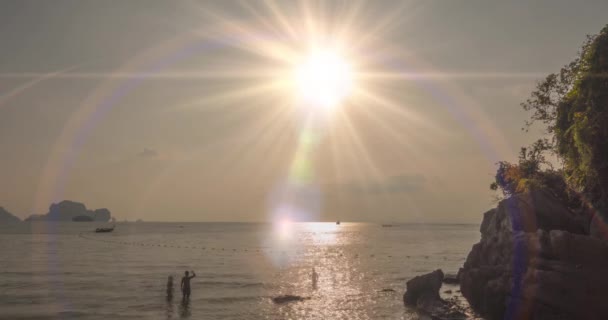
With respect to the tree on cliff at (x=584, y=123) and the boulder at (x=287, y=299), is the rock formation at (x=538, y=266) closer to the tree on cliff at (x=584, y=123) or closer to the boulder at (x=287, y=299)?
the tree on cliff at (x=584, y=123)

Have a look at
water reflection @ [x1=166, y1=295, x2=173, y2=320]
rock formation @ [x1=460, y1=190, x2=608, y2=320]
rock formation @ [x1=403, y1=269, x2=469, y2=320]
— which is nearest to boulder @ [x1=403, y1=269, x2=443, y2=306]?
rock formation @ [x1=403, y1=269, x2=469, y2=320]

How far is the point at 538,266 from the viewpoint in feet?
78.9

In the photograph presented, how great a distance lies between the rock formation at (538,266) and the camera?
2238cm

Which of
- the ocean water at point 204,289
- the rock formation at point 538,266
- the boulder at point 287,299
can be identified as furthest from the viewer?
the boulder at point 287,299

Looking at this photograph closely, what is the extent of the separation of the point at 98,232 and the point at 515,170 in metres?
191

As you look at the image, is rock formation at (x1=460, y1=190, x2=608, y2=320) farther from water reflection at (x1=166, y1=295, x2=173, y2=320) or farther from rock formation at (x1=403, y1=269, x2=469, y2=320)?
→ water reflection at (x1=166, y1=295, x2=173, y2=320)

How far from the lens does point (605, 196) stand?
2472 centimetres

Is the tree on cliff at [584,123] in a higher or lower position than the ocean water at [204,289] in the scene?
higher

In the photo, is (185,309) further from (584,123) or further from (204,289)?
(584,123)

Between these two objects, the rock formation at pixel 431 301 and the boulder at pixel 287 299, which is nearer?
the rock formation at pixel 431 301

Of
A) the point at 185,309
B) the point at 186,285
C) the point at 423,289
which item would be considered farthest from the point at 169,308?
the point at 423,289

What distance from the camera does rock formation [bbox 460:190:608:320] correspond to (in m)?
22.4

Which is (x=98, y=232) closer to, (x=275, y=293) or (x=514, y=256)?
(x=275, y=293)

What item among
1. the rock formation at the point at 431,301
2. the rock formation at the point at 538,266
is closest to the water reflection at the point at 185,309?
the rock formation at the point at 431,301
